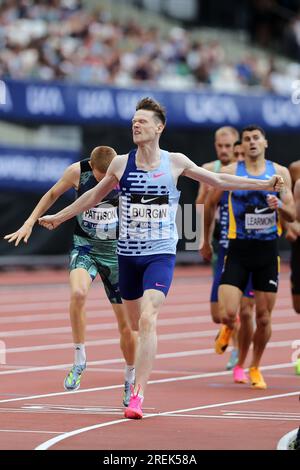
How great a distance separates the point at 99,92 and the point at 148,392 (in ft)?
55.1

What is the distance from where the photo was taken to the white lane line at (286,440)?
345 inches

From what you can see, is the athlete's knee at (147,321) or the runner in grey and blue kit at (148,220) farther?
the runner in grey and blue kit at (148,220)

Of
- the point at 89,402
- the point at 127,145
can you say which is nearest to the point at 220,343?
the point at 89,402

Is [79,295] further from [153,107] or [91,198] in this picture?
[153,107]

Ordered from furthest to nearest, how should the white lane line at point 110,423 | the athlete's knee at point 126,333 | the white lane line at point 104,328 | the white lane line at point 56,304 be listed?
the white lane line at point 56,304 < the white lane line at point 104,328 < the athlete's knee at point 126,333 < the white lane line at point 110,423

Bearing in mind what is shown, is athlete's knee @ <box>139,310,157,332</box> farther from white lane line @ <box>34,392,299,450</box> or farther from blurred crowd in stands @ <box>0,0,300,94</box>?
blurred crowd in stands @ <box>0,0,300,94</box>

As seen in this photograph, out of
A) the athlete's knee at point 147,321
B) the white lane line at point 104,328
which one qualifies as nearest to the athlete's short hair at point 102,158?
the athlete's knee at point 147,321

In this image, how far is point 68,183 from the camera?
12070mm

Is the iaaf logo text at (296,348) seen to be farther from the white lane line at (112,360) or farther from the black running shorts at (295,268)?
the black running shorts at (295,268)

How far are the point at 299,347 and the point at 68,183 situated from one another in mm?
5938

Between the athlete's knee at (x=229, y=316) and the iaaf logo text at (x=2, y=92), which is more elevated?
the iaaf logo text at (x=2, y=92)

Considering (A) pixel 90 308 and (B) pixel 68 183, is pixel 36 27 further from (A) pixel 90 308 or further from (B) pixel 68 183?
(B) pixel 68 183
